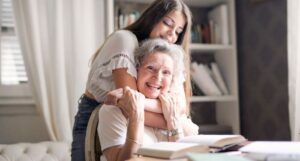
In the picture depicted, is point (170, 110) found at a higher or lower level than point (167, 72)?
lower

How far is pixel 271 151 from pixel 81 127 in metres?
0.81

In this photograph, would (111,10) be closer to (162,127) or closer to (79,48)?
(79,48)

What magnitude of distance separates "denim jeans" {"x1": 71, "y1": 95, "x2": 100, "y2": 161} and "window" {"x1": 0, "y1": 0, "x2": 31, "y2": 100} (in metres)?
1.07

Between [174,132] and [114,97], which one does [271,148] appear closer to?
[174,132]

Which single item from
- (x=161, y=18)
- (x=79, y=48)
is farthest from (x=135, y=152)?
(x=79, y=48)

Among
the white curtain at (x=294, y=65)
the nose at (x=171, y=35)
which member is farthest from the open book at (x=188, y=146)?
the white curtain at (x=294, y=65)

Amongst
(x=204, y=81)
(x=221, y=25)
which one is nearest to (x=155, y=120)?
(x=204, y=81)

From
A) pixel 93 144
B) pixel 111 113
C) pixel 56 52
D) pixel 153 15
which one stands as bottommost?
pixel 93 144

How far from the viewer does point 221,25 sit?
9.62 feet

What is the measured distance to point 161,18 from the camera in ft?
5.48

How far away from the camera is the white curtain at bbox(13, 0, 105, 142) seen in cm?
245

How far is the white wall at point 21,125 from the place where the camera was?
256cm

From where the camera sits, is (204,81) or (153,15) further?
(204,81)

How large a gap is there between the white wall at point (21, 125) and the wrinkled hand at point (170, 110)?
1320mm
